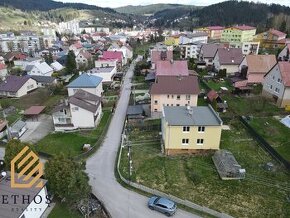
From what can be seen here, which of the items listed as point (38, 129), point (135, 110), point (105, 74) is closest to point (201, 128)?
point (135, 110)

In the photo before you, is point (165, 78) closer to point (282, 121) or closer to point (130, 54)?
point (282, 121)

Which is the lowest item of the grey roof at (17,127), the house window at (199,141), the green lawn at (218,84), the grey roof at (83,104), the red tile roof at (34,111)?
the grey roof at (17,127)

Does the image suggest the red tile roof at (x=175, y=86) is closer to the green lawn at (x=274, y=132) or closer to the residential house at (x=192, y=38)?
the green lawn at (x=274, y=132)

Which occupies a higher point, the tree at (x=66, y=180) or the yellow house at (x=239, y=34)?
the yellow house at (x=239, y=34)

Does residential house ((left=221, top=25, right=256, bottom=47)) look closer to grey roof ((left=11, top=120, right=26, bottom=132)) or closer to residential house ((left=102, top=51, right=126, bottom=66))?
residential house ((left=102, top=51, right=126, bottom=66))

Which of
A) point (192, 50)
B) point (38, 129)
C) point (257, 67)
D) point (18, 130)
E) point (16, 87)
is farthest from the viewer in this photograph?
point (192, 50)

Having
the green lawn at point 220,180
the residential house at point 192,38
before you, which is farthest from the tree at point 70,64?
the residential house at point 192,38

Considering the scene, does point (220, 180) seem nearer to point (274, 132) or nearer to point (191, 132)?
point (191, 132)

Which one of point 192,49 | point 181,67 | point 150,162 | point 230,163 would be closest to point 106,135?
point 150,162
